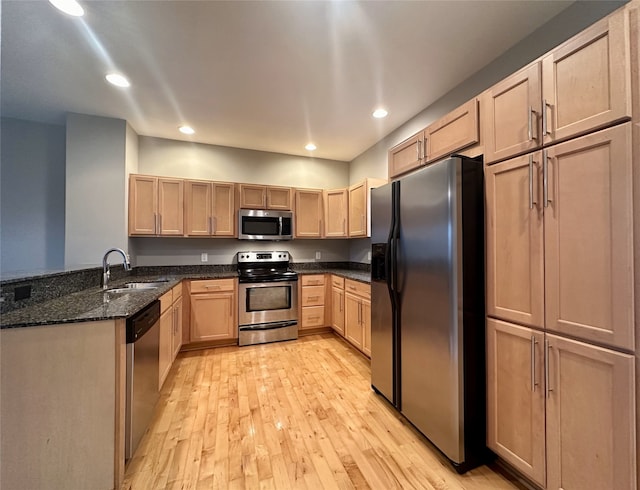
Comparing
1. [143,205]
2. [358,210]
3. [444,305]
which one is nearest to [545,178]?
[444,305]

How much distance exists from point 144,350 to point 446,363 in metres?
1.88

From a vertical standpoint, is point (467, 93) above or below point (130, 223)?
above

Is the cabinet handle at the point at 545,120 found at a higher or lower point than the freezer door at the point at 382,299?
higher

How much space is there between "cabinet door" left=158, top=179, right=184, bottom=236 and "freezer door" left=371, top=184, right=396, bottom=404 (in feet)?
8.43

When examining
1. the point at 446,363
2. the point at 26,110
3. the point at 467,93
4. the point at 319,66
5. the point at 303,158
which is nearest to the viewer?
the point at 446,363

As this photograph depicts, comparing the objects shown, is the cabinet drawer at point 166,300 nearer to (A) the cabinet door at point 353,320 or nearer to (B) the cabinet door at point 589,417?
(A) the cabinet door at point 353,320

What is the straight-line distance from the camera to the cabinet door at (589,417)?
1035 millimetres

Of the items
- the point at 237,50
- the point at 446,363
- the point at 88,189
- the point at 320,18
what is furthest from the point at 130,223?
the point at 446,363

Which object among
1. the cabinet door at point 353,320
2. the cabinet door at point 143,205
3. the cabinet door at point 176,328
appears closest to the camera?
the cabinet door at point 176,328

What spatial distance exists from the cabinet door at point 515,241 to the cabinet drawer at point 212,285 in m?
2.91

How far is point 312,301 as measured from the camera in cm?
390

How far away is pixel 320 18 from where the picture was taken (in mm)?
1747

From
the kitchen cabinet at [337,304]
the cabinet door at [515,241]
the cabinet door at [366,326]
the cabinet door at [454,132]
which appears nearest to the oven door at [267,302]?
the kitchen cabinet at [337,304]

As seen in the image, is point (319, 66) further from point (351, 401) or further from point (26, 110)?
point (26, 110)
